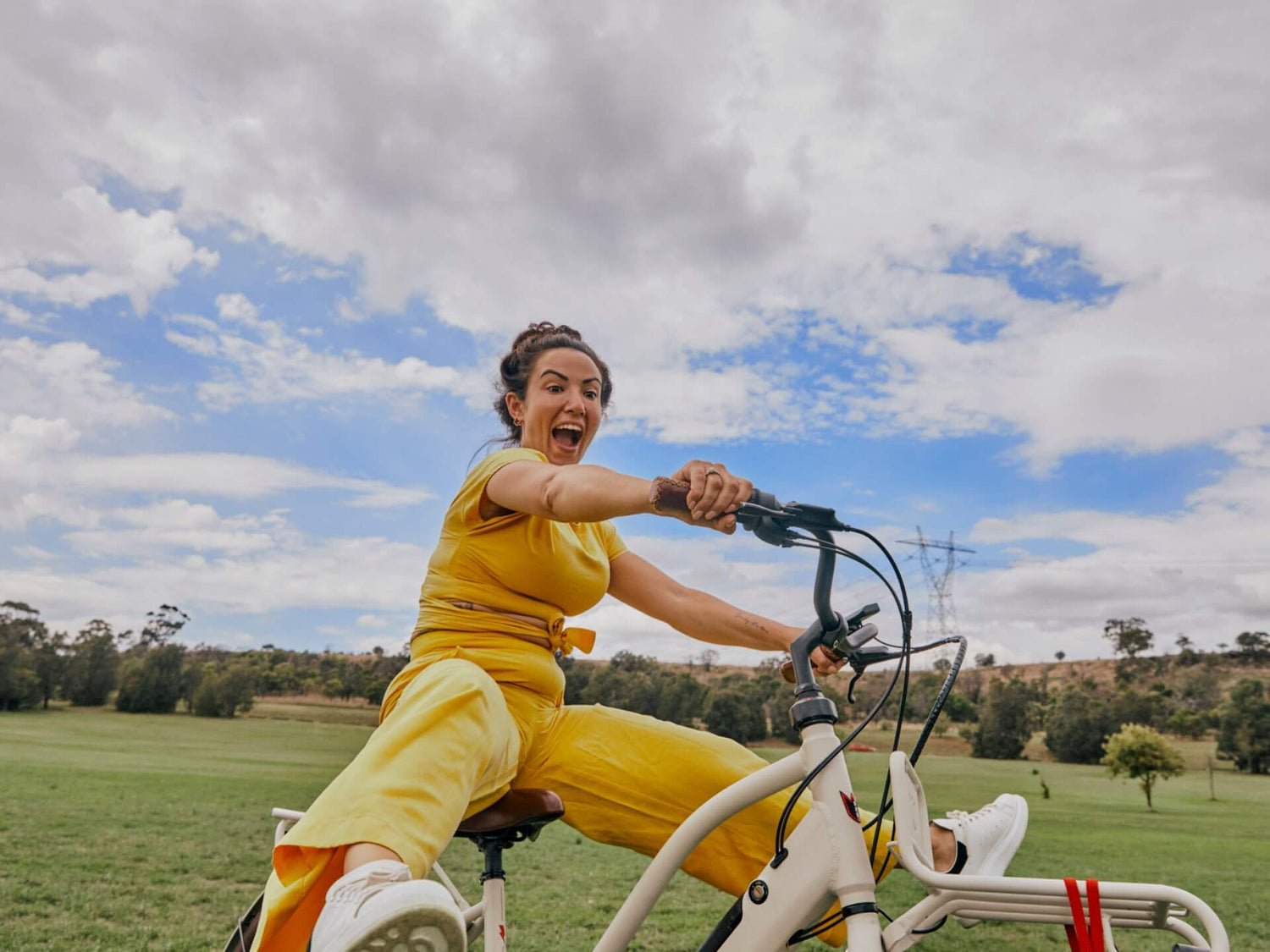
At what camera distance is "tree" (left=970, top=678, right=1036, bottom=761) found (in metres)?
34.8

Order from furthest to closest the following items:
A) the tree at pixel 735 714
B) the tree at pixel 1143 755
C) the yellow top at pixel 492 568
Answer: the tree at pixel 1143 755 < the tree at pixel 735 714 < the yellow top at pixel 492 568

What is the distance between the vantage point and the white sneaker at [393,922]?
4.83ft

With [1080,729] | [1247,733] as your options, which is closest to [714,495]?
[1247,733]

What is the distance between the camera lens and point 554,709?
97.6 inches

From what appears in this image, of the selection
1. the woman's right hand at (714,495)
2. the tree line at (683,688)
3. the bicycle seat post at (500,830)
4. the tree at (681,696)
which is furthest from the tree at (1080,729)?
the woman's right hand at (714,495)

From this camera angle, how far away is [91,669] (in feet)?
126

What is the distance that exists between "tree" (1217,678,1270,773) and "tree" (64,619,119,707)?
43.4 meters

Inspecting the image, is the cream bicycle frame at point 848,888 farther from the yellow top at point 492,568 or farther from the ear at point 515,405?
the ear at point 515,405

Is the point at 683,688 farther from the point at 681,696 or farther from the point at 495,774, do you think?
the point at 495,774

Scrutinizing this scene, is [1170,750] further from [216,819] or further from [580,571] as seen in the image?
[580,571]

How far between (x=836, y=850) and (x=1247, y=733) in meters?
35.3

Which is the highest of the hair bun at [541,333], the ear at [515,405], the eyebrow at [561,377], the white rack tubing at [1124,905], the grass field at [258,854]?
the hair bun at [541,333]

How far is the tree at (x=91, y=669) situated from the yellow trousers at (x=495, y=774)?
141 ft

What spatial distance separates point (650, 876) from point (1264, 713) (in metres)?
35.0
